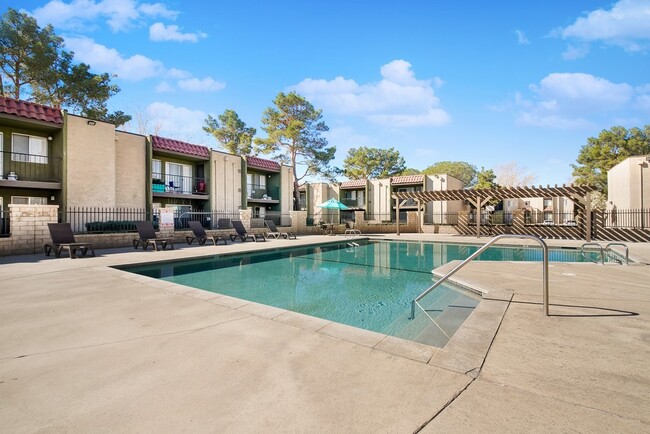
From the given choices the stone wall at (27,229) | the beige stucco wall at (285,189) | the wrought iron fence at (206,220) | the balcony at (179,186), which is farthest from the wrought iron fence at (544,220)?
the stone wall at (27,229)

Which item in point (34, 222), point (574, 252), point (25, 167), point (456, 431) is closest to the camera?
point (456, 431)

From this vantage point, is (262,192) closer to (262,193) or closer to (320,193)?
(262,193)

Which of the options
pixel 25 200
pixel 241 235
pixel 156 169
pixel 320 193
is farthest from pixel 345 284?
pixel 320 193

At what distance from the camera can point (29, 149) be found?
50.4ft

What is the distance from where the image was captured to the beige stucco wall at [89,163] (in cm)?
1509

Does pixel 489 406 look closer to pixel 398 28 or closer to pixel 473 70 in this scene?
pixel 398 28

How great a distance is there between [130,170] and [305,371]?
19299 millimetres

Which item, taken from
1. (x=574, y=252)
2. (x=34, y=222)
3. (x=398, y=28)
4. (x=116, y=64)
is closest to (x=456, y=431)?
(x=34, y=222)

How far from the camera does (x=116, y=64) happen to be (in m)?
24.2

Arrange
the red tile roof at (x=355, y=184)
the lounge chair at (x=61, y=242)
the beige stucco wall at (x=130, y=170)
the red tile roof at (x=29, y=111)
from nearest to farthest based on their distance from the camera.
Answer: the lounge chair at (x=61, y=242) → the red tile roof at (x=29, y=111) → the beige stucco wall at (x=130, y=170) → the red tile roof at (x=355, y=184)

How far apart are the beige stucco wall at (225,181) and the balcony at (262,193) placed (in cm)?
170

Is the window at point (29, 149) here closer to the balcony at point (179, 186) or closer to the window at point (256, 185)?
the balcony at point (179, 186)

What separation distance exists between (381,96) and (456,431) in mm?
33201

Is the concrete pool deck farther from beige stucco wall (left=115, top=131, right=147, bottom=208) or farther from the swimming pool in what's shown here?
beige stucco wall (left=115, top=131, right=147, bottom=208)
